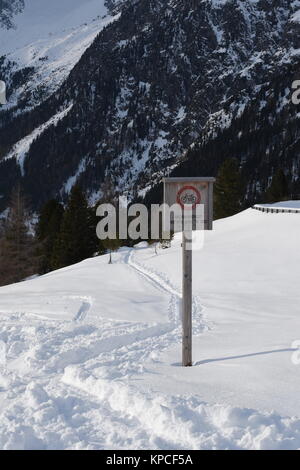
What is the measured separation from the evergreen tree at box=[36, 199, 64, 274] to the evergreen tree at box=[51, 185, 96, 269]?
1913 mm

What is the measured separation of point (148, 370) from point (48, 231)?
4790 cm

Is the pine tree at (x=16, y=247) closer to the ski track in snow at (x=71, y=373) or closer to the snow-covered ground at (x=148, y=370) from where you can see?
the snow-covered ground at (x=148, y=370)

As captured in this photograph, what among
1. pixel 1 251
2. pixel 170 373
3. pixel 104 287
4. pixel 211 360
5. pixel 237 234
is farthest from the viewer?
pixel 1 251

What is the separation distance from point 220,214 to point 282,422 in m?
53.7

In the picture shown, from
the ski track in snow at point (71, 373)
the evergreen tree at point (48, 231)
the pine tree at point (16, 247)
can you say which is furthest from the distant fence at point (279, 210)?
the ski track in snow at point (71, 373)

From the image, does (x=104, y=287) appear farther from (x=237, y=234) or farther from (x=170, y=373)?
(x=237, y=234)

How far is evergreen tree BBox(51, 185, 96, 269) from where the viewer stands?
1879 inches

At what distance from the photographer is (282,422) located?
5809 mm

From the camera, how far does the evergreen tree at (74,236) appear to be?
47719 mm

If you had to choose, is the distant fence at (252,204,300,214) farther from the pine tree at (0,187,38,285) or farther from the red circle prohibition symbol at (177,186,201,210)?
the red circle prohibition symbol at (177,186,201,210)

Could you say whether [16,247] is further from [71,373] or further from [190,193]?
[190,193]

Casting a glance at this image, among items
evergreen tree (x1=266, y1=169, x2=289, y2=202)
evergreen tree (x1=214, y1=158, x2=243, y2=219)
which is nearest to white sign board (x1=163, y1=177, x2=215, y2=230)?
evergreen tree (x1=214, y1=158, x2=243, y2=219)

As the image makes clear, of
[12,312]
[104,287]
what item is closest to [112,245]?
[104,287]

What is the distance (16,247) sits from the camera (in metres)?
41.4
